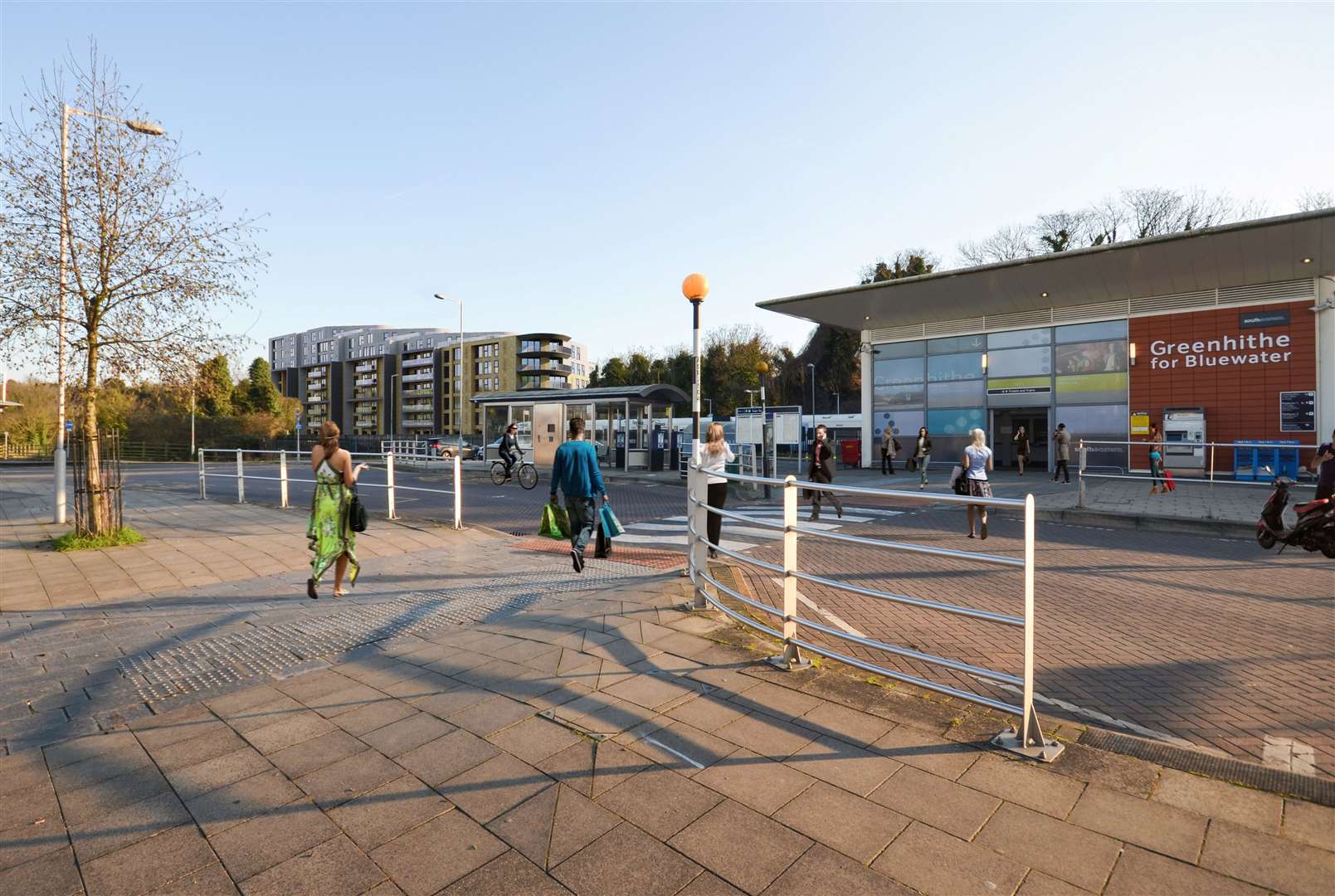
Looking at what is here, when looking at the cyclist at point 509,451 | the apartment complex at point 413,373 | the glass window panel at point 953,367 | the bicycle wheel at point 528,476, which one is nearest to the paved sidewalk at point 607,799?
the bicycle wheel at point 528,476

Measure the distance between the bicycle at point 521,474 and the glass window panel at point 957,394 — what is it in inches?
591

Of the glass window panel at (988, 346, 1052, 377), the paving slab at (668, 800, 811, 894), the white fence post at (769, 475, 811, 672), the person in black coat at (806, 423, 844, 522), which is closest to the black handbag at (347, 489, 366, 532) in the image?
the white fence post at (769, 475, 811, 672)

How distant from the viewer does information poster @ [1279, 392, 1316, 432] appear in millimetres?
18641

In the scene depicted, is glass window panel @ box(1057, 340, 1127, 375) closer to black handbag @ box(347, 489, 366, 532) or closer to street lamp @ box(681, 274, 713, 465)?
street lamp @ box(681, 274, 713, 465)

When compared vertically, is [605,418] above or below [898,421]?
above

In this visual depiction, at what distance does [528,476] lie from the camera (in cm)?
1836

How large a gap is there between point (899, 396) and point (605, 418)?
36.4ft

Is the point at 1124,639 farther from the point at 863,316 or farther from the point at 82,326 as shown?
the point at 863,316

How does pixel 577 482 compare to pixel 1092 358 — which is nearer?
pixel 577 482

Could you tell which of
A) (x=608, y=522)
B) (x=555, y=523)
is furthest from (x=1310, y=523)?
(x=555, y=523)

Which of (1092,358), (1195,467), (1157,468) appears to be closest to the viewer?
(1157,468)

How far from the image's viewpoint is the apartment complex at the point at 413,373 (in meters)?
89.0

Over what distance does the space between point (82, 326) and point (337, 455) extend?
283 inches

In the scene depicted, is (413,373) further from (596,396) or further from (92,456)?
(92,456)
